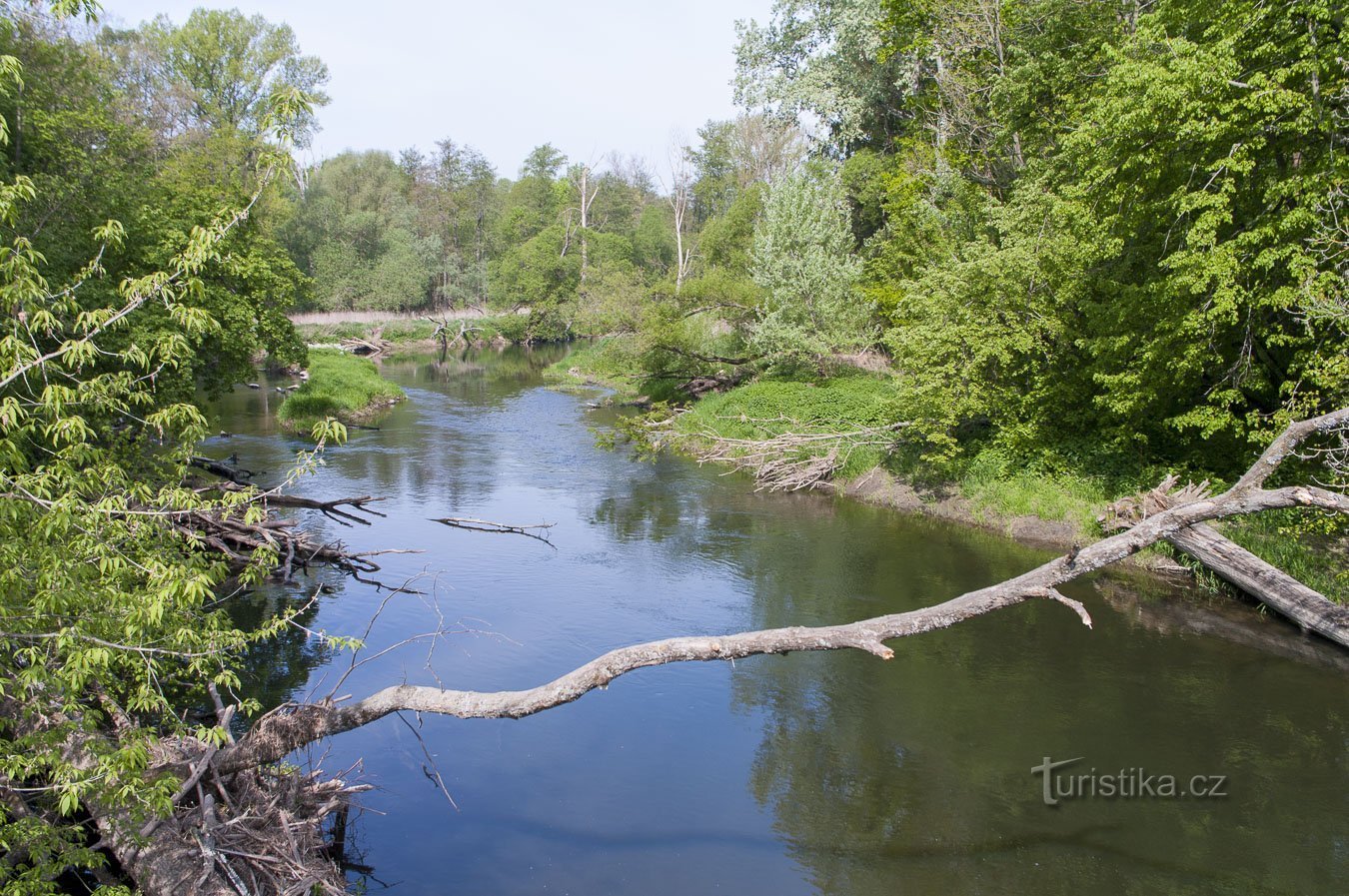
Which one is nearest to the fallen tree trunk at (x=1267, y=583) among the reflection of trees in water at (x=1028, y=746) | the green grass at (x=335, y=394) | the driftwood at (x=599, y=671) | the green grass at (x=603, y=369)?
the reflection of trees in water at (x=1028, y=746)

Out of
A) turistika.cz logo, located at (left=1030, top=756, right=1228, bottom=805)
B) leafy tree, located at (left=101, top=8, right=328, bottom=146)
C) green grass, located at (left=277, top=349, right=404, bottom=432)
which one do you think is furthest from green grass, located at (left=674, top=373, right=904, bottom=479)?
leafy tree, located at (left=101, top=8, right=328, bottom=146)

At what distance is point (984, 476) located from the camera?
20156 millimetres

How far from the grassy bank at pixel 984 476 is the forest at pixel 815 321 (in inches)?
3.6

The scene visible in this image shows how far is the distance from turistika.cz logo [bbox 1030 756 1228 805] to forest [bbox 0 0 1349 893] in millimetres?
3662

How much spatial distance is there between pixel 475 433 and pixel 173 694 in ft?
64.5

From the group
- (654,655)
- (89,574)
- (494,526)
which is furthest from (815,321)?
(89,574)

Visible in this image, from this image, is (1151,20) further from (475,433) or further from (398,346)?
(398,346)

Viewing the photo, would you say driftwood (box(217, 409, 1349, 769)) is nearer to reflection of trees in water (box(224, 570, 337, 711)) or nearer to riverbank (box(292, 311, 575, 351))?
reflection of trees in water (box(224, 570, 337, 711))

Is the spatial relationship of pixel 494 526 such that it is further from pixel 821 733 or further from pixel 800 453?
pixel 800 453

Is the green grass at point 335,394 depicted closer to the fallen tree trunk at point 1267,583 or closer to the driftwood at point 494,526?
the driftwood at point 494,526

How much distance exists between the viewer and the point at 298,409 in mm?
29156

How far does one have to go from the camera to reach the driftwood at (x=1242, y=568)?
12.8 m

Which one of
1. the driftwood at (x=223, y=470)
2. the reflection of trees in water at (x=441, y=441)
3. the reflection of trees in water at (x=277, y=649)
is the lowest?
the reflection of trees in water at (x=277, y=649)

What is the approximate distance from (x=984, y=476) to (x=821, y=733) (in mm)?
11235
